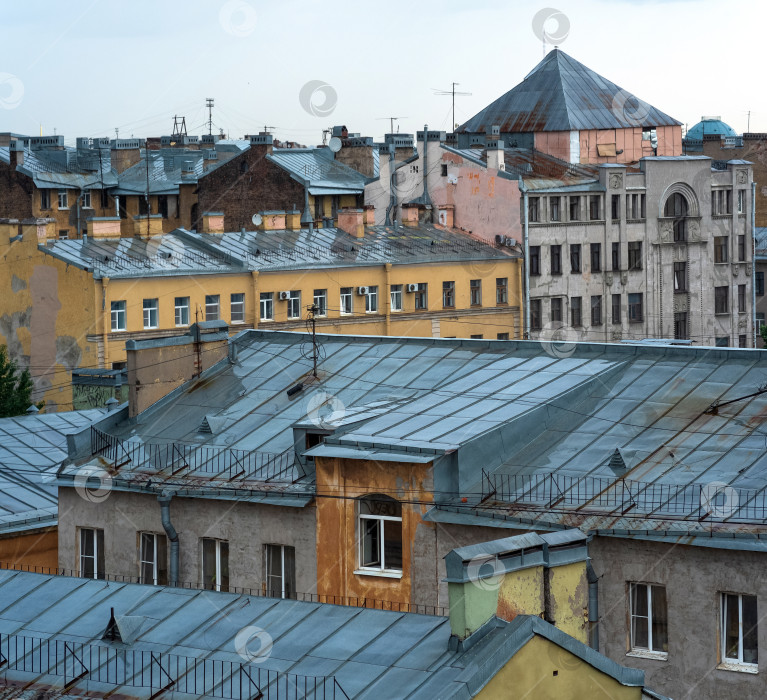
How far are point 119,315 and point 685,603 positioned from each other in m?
33.9

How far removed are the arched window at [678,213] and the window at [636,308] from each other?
3060 millimetres

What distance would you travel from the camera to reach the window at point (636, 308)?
66.7 meters

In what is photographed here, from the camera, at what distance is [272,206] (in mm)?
67312

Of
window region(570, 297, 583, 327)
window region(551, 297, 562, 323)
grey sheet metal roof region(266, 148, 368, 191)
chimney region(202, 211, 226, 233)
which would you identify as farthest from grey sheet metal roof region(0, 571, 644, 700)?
grey sheet metal roof region(266, 148, 368, 191)

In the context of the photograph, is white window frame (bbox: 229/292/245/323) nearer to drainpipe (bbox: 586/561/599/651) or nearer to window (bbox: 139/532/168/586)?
window (bbox: 139/532/168/586)

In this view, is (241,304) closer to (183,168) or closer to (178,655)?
(183,168)

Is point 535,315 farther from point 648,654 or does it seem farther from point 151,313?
point 648,654

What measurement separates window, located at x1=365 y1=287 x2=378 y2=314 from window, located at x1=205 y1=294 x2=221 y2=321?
5.83 meters

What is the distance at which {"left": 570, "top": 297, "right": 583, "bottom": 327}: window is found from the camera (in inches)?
2527

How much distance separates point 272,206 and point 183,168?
27.7 feet

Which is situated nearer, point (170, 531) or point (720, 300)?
point (170, 531)

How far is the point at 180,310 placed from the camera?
51.9 meters

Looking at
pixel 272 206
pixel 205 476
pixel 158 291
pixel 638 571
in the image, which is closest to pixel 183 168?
pixel 272 206

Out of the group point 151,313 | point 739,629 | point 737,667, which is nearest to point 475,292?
point 151,313
